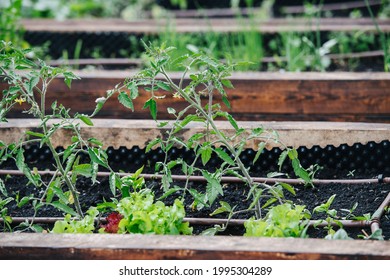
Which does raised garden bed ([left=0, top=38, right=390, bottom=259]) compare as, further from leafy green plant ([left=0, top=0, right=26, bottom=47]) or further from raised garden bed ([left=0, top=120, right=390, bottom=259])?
leafy green plant ([left=0, top=0, right=26, bottom=47])

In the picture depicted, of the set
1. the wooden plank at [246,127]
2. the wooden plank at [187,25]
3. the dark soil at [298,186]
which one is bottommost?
the dark soil at [298,186]

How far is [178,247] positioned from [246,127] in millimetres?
809

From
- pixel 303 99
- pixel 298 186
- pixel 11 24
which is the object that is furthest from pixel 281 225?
pixel 11 24

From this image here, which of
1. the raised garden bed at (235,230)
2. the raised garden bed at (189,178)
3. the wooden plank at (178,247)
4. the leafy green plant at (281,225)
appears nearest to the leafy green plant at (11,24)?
the raised garden bed at (189,178)

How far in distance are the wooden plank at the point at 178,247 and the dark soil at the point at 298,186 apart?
29 centimetres

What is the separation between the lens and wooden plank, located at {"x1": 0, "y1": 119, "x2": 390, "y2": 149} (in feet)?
7.54

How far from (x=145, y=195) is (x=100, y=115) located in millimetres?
1035


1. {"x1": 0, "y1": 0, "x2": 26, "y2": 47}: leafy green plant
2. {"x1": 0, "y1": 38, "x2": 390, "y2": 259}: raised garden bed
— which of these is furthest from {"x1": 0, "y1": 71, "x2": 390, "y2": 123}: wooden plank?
{"x1": 0, "y1": 0, "x2": 26, "y2": 47}: leafy green plant

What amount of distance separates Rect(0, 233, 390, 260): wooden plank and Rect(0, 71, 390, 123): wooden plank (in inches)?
48.1

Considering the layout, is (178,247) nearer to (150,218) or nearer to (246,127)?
(150,218)

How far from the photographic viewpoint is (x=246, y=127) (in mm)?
2346

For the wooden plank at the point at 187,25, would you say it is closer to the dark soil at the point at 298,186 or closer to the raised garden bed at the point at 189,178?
the raised garden bed at the point at 189,178

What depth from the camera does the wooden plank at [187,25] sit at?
4.04 meters
